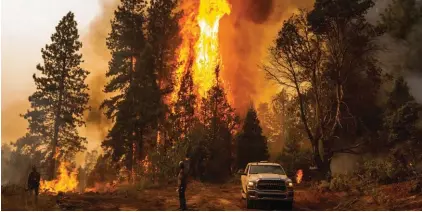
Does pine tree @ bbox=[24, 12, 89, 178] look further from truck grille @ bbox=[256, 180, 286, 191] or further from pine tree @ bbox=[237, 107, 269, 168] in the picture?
truck grille @ bbox=[256, 180, 286, 191]

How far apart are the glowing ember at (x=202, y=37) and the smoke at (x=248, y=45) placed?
3.35 m

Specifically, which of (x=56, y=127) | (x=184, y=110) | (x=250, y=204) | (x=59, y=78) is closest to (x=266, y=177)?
(x=250, y=204)

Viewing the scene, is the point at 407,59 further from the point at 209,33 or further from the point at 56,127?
the point at 56,127

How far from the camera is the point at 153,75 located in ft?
126

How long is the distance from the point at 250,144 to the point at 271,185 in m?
19.3

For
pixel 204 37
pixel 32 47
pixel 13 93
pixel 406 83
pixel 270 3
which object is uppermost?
pixel 270 3

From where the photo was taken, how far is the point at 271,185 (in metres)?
18.0

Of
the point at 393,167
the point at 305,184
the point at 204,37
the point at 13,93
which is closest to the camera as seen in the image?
the point at 393,167

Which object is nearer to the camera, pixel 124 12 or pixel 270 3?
pixel 124 12

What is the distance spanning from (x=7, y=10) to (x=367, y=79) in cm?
2897

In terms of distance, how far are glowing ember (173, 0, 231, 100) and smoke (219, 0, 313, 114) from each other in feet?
11.0

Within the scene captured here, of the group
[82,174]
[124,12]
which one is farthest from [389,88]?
[82,174]

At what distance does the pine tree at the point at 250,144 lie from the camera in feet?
122

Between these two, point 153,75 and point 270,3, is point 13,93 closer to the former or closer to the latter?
point 153,75
